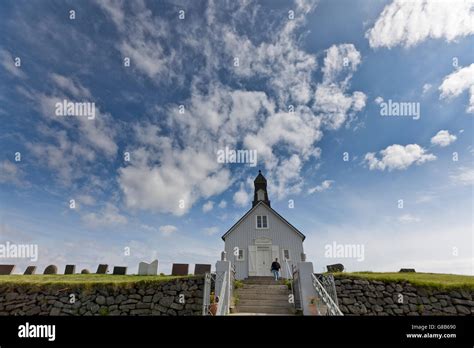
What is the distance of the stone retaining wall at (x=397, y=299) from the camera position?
39.2 ft

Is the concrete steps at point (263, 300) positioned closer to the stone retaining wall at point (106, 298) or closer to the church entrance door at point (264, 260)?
the stone retaining wall at point (106, 298)

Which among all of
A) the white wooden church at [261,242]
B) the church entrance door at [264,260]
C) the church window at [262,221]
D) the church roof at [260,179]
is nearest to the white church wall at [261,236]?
the white wooden church at [261,242]

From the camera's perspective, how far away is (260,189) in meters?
26.4

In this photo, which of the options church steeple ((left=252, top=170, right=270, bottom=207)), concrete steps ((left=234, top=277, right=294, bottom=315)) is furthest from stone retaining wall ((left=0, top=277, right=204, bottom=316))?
church steeple ((left=252, top=170, right=270, bottom=207))

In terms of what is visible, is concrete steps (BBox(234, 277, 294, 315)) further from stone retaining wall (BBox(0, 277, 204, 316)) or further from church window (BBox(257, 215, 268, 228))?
church window (BBox(257, 215, 268, 228))

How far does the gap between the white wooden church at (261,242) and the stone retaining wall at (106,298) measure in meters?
7.07

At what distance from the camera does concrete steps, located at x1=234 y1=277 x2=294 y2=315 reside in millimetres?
10299

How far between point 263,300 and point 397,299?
7.00 m

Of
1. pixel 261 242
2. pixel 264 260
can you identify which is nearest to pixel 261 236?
pixel 261 242

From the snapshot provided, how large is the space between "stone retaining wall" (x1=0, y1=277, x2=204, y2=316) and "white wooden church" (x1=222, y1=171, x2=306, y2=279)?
7.07 metres
